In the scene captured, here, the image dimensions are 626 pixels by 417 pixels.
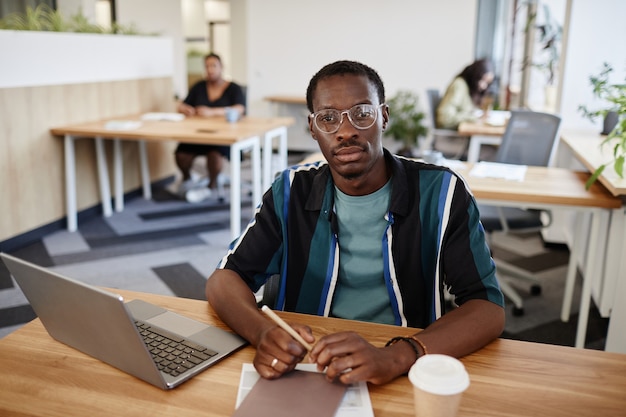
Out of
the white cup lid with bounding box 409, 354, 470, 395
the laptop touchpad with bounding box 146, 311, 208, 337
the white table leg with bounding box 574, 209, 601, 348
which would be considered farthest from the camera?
the white table leg with bounding box 574, 209, 601, 348

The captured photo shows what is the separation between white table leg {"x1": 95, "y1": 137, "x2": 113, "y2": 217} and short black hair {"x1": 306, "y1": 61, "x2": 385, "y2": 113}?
351 cm

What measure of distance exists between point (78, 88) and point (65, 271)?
153 centimetres

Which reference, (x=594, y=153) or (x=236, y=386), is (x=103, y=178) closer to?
(x=594, y=153)

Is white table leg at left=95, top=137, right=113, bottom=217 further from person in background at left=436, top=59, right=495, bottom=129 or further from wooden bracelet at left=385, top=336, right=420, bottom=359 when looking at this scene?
wooden bracelet at left=385, top=336, right=420, bottom=359

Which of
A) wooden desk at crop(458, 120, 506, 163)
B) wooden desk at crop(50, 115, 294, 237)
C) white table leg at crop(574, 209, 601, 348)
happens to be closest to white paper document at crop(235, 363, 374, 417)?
white table leg at crop(574, 209, 601, 348)

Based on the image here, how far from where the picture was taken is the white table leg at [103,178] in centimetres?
459

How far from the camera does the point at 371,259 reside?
57.2 inches

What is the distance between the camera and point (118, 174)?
15.9 feet

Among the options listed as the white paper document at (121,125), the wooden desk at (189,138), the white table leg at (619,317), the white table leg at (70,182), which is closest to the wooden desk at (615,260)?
the white table leg at (619,317)

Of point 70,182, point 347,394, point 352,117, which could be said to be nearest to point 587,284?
point 352,117

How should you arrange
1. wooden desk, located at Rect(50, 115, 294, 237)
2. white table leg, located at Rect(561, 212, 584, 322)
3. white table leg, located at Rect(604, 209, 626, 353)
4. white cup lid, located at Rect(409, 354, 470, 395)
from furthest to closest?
wooden desk, located at Rect(50, 115, 294, 237) < white table leg, located at Rect(561, 212, 584, 322) < white table leg, located at Rect(604, 209, 626, 353) < white cup lid, located at Rect(409, 354, 470, 395)

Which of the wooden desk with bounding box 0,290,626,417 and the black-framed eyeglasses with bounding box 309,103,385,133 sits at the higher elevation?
the black-framed eyeglasses with bounding box 309,103,385,133

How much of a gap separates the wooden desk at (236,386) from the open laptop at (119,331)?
27mm

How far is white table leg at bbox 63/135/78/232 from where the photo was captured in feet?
13.5
